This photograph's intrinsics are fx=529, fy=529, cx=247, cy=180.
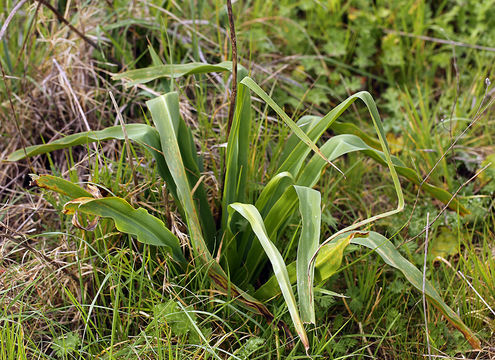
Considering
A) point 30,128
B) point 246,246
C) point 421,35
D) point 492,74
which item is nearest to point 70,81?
point 30,128

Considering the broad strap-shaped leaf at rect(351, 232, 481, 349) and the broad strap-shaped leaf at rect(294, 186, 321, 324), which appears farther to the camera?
the broad strap-shaped leaf at rect(351, 232, 481, 349)

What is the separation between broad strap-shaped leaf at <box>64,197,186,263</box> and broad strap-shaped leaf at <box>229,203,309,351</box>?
0.71 feet

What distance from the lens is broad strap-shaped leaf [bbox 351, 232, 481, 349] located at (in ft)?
4.55

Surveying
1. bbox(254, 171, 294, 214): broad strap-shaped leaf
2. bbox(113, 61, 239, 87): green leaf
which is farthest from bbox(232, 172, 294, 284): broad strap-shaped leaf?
bbox(113, 61, 239, 87): green leaf

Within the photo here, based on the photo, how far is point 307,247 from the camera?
128cm

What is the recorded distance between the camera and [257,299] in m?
1.56

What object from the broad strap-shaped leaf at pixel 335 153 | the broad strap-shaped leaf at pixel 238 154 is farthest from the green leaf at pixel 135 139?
the broad strap-shaped leaf at pixel 335 153

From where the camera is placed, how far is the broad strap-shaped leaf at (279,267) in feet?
3.66

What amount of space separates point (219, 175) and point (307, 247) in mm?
669

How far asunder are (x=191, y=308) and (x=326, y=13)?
1.75 m

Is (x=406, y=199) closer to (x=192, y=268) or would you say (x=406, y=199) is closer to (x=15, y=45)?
(x=192, y=268)

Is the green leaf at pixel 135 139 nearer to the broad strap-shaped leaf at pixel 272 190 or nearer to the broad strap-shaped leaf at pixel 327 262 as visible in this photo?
the broad strap-shaped leaf at pixel 272 190

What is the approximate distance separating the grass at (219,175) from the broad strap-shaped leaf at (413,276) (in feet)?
0.36

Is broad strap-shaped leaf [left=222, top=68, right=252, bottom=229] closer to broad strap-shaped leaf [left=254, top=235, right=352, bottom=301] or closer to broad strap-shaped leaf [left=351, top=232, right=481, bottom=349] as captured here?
broad strap-shaped leaf [left=254, top=235, right=352, bottom=301]
